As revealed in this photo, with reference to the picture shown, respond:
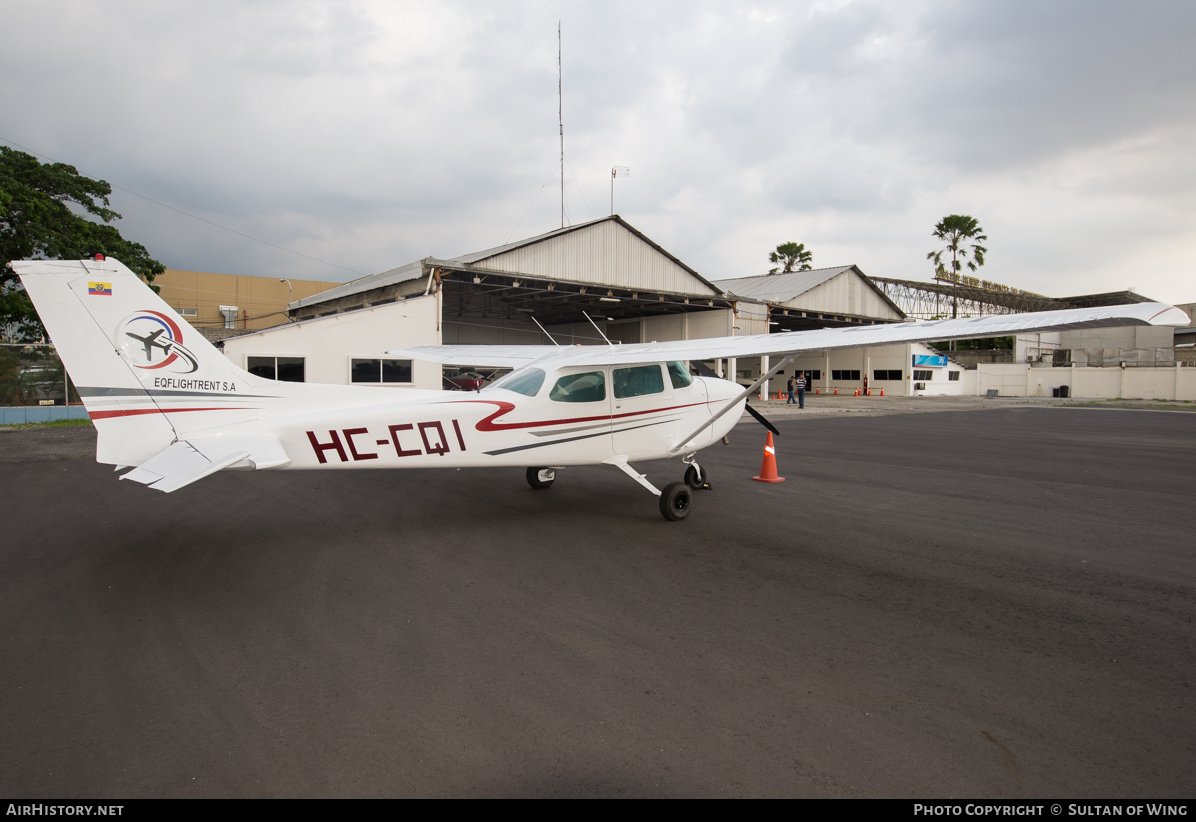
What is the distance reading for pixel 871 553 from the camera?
5.57 meters

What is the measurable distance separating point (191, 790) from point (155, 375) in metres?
3.70

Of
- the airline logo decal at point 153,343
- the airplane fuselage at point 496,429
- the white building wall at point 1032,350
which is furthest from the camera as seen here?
the white building wall at point 1032,350

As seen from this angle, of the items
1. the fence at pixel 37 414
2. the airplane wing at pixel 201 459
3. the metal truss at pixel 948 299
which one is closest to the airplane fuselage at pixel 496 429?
the airplane wing at pixel 201 459

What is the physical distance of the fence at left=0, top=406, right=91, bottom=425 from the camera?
1656cm

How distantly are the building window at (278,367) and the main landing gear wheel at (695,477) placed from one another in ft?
50.1

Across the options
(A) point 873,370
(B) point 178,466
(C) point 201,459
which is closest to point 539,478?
(C) point 201,459

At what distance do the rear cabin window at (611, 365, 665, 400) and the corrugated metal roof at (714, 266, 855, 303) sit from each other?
89.7 ft

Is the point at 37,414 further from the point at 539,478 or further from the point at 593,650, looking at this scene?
the point at 593,650

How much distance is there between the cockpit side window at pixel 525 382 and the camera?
6.59 m

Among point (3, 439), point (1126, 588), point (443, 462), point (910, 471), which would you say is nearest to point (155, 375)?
point (443, 462)

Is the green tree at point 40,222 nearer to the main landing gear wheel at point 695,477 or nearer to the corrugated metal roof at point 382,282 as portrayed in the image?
the corrugated metal roof at point 382,282

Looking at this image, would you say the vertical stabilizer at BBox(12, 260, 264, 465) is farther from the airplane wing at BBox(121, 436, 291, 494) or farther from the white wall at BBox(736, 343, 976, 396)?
the white wall at BBox(736, 343, 976, 396)

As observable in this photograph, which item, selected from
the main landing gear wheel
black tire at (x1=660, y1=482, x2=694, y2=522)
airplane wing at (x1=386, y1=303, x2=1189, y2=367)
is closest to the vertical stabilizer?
airplane wing at (x1=386, y1=303, x2=1189, y2=367)

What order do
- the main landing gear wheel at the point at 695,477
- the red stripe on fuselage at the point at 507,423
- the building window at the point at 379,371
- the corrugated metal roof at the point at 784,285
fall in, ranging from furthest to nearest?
the corrugated metal roof at the point at 784,285 < the building window at the point at 379,371 < the main landing gear wheel at the point at 695,477 < the red stripe on fuselage at the point at 507,423
